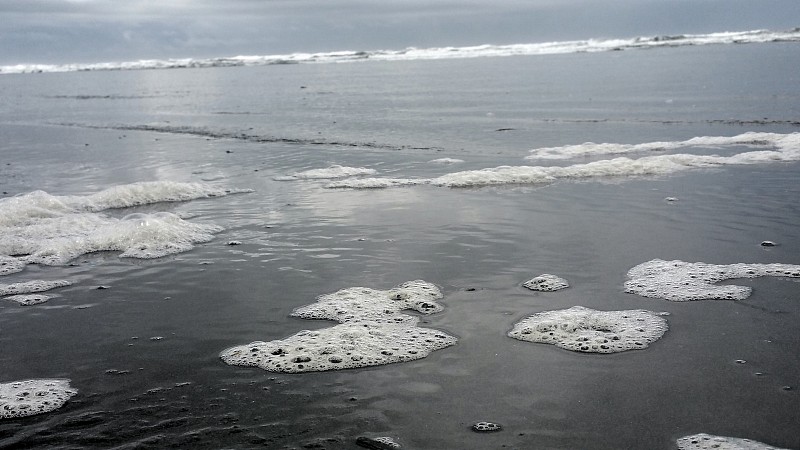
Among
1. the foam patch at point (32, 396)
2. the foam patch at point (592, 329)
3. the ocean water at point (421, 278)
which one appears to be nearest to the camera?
the ocean water at point (421, 278)

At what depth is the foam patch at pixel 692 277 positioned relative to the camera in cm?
670

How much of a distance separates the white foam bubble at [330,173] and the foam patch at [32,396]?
28.5 ft

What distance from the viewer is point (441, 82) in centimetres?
4153

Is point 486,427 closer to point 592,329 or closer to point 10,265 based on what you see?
point 592,329

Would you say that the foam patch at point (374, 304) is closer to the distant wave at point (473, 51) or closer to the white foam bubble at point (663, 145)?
the white foam bubble at point (663, 145)

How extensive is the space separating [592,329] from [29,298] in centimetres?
567

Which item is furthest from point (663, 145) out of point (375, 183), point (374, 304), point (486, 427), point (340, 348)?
point (486, 427)

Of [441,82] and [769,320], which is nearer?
[769,320]

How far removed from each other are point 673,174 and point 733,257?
5.16 m

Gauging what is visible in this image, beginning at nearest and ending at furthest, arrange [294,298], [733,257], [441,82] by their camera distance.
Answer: [294,298]
[733,257]
[441,82]

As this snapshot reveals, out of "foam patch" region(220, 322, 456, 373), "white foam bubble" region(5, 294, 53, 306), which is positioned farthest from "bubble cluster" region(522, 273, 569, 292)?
"white foam bubble" region(5, 294, 53, 306)

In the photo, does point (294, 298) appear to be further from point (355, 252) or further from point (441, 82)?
point (441, 82)

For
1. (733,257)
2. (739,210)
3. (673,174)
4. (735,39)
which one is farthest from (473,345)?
(735,39)

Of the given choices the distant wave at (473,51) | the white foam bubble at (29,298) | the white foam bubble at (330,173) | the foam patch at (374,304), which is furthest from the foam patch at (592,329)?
Result: the distant wave at (473,51)
